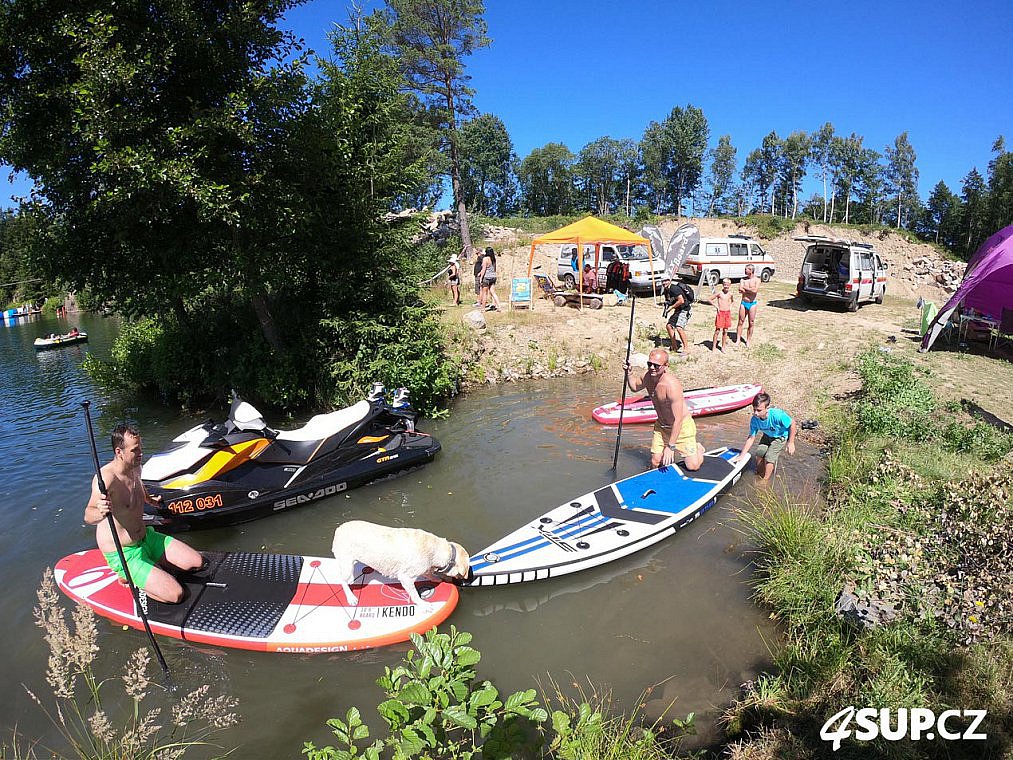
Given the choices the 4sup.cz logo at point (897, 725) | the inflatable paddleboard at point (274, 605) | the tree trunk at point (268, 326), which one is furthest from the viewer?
the tree trunk at point (268, 326)

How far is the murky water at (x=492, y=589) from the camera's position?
4055mm

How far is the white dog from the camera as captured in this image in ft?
14.5

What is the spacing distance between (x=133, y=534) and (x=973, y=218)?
202 feet

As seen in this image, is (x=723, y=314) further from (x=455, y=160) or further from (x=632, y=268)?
(x=455, y=160)

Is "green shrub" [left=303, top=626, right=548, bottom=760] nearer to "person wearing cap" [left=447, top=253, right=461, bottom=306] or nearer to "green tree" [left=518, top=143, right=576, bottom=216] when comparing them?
"person wearing cap" [left=447, top=253, right=461, bottom=306]

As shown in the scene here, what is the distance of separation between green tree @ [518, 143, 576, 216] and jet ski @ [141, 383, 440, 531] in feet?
228

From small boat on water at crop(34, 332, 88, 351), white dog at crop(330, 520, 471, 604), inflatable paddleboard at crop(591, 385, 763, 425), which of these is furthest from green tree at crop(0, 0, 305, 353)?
small boat on water at crop(34, 332, 88, 351)

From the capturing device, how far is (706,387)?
39.2ft

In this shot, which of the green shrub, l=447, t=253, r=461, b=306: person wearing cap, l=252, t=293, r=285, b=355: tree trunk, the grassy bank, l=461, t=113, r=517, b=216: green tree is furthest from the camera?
l=461, t=113, r=517, b=216: green tree

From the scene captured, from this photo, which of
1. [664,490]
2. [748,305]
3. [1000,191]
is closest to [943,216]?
[1000,191]

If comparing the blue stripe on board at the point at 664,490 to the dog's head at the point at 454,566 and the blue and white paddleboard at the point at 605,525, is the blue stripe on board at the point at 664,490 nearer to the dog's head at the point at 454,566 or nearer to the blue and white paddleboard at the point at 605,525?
the blue and white paddleboard at the point at 605,525

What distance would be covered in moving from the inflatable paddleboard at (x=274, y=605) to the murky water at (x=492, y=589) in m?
0.18

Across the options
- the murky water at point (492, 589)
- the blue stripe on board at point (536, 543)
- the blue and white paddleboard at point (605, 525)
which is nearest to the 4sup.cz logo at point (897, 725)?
the murky water at point (492, 589)

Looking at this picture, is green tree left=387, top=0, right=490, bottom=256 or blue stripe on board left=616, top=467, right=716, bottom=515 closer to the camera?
blue stripe on board left=616, top=467, right=716, bottom=515
